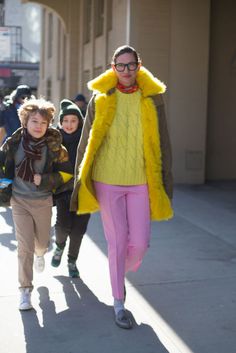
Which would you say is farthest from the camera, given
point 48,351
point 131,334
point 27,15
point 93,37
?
point 27,15

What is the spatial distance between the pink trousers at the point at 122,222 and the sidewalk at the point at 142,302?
0.39m

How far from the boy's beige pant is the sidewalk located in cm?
31

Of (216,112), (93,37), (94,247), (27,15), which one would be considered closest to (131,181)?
(94,247)

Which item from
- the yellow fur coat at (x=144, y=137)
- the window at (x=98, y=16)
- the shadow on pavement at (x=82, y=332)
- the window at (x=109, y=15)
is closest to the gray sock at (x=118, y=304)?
the shadow on pavement at (x=82, y=332)

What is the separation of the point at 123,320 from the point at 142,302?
566 mm

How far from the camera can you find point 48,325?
4.24 m

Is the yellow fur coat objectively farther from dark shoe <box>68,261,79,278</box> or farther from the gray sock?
dark shoe <box>68,261,79,278</box>

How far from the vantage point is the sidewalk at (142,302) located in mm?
3947

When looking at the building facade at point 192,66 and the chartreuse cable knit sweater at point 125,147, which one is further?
the building facade at point 192,66

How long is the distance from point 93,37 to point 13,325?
39.0ft

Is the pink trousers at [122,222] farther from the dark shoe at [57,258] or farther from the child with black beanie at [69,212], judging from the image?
the dark shoe at [57,258]

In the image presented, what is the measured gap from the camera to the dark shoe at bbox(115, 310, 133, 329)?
4.19 metres

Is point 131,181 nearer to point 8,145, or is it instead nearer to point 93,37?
point 8,145

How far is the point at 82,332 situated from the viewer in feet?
13.5
